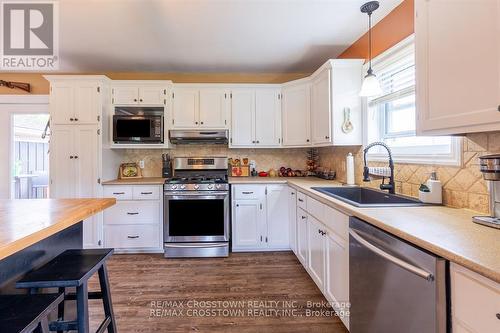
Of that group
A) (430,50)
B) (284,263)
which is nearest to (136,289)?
(284,263)

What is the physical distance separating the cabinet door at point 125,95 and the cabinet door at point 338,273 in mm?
2950

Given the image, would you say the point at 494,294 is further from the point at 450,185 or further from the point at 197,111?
the point at 197,111

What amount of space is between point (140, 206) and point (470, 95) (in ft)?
10.4

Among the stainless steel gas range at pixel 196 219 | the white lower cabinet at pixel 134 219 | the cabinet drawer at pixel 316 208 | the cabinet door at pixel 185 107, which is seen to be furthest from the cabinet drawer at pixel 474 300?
the cabinet door at pixel 185 107

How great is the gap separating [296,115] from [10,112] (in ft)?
13.2

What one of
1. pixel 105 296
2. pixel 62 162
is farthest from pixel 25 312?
pixel 62 162

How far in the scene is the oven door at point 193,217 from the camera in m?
3.04

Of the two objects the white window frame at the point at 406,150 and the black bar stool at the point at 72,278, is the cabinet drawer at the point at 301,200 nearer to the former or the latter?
the white window frame at the point at 406,150

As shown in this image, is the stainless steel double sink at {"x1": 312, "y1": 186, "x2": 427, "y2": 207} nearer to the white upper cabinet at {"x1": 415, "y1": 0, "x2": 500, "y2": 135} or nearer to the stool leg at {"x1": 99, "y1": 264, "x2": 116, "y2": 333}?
the white upper cabinet at {"x1": 415, "y1": 0, "x2": 500, "y2": 135}

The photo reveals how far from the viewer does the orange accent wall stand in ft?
6.37

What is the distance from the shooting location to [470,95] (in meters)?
1.09

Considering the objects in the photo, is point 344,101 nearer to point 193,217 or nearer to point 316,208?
point 316,208

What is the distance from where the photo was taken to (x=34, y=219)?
1187mm

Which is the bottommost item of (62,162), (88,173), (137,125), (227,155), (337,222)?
(337,222)
